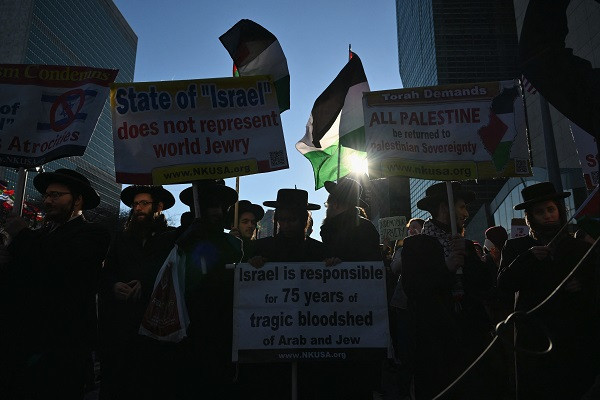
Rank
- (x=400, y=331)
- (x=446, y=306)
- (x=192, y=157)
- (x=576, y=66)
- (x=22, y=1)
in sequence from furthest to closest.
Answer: (x=22, y=1) → (x=400, y=331) → (x=192, y=157) → (x=446, y=306) → (x=576, y=66)

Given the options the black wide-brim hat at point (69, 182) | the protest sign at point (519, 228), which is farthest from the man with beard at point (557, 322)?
the protest sign at point (519, 228)

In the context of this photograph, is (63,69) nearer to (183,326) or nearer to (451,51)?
(183,326)

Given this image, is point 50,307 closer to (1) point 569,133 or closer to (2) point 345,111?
(2) point 345,111

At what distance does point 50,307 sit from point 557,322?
340 centimetres

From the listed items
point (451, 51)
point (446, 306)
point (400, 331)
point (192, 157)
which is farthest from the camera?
point (451, 51)

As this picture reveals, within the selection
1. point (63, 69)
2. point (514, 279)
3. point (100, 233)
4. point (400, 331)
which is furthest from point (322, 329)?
point (400, 331)

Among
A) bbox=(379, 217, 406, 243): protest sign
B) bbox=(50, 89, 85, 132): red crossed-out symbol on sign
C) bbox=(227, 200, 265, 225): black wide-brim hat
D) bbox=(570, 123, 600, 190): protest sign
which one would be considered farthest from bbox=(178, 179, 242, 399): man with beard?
bbox=(379, 217, 406, 243): protest sign

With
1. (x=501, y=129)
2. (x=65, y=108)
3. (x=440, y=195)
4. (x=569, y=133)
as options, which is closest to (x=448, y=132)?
(x=501, y=129)

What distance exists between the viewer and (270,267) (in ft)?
11.3

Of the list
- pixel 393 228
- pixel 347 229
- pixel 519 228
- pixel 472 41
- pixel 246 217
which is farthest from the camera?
pixel 472 41

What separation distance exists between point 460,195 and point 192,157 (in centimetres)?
244

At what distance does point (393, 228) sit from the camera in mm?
13414

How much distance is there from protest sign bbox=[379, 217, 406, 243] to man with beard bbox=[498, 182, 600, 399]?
388 inches

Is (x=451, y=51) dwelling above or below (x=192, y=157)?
above
